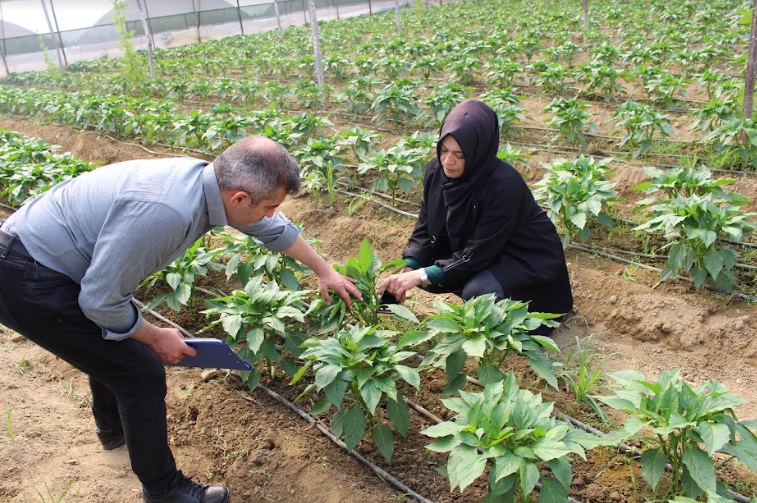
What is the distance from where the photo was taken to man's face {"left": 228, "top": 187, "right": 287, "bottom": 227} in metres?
1.88

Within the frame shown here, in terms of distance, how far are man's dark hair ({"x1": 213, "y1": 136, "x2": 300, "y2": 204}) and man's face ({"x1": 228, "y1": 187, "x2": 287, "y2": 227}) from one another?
0.05 feet

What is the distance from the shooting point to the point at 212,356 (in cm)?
226

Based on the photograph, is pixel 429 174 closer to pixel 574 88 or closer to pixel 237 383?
pixel 237 383

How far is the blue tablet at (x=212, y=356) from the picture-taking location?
2.20m

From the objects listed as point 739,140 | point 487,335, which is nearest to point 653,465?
point 487,335

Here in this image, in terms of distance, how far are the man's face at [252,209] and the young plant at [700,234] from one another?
7.60ft

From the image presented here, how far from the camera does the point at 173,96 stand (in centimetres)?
990

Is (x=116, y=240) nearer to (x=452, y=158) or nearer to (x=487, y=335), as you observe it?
(x=487, y=335)

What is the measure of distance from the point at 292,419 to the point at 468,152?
56.2 inches

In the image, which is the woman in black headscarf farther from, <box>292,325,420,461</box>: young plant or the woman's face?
<box>292,325,420,461</box>: young plant

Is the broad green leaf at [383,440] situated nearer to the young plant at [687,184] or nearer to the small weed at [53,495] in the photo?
the small weed at [53,495]

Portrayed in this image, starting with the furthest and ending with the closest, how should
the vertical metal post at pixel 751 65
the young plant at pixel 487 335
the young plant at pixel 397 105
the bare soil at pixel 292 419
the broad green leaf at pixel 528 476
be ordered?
the young plant at pixel 397 105
the vertical metal post at pixel 751 65
the bare soil at pixel 292 419
the young plant at pixel 487 335
the broad green leaf at pixel 528 476

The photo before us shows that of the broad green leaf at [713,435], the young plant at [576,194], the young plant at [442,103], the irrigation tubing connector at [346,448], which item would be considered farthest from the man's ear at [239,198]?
the young plant at [442,103]

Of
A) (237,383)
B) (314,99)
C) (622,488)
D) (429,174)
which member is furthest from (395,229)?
(314,99)
